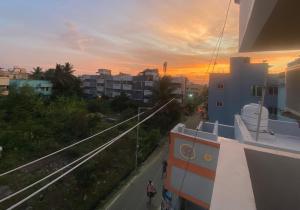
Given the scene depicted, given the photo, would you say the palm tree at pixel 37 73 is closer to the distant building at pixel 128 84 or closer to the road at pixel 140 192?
the distant building at pixel 128 84

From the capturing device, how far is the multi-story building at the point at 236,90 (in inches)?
661

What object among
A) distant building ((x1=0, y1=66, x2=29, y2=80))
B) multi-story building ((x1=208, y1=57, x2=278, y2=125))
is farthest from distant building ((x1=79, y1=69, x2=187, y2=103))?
multi-story building ((x1=208, y1=57, x2=278, y2=125))

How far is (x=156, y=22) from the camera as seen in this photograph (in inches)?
416

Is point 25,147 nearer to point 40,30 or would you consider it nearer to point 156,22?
point 40,30

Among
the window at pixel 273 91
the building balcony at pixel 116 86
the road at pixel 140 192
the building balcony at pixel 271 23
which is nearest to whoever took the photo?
the building balcony at pixel 271 23

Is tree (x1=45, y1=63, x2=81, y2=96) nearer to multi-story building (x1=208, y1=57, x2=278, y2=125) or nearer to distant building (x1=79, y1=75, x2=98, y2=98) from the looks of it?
distant building (x1=79, y1=75, x2=98, y2=98)

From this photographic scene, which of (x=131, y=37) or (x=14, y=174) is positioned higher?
(x=131, y=37)

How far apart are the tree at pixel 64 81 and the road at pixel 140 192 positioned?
21.2 m

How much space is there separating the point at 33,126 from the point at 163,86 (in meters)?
12.1

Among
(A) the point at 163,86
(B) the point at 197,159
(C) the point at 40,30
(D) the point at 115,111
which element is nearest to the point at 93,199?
(B) the point at 197,159

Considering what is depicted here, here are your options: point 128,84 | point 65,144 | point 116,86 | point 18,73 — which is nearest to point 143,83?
point 128,84

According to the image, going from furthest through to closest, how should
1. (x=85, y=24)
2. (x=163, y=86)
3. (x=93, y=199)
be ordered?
(x=163, y=86) < (x=85, y=24) < (x=93, y=199)

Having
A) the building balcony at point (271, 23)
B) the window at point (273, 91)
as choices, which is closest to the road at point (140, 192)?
the building balcony at point (271, 23)

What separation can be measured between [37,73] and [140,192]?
110ft
